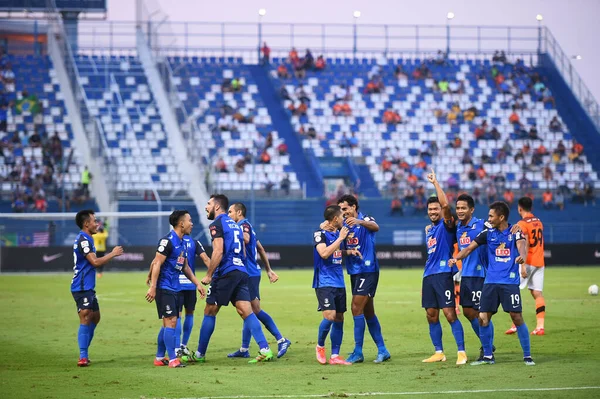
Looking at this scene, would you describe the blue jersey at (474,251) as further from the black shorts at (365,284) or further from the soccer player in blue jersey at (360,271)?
the black shorts at (365,284)

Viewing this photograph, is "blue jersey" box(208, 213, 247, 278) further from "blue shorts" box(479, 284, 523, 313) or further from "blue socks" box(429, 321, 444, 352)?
"blue shorts" box(479, 284, 523, 313)

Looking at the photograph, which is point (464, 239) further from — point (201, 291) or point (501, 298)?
point (201, 291)

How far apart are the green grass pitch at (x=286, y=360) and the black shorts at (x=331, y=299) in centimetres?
83

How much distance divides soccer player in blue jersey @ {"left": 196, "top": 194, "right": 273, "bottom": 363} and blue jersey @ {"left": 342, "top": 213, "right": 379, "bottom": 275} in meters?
1.49

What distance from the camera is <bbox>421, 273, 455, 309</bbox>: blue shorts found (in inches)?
519

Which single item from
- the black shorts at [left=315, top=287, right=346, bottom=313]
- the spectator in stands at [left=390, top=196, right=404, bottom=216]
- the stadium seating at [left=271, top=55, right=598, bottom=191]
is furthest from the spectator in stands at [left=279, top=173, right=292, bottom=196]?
the black shorts at [left=315, top=287, right=346, bottom=313]

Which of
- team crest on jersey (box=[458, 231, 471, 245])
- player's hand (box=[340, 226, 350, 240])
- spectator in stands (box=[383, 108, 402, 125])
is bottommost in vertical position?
team crest on jersey (box=[458, 231, 471, 245])

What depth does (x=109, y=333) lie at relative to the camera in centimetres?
1798

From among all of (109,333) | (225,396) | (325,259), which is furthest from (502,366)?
(109,333)

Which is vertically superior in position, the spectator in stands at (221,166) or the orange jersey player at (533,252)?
the spectator in stands at (221,166)

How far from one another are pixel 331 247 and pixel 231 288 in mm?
1590

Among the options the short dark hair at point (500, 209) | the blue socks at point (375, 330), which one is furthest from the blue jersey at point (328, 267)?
the short dark hair at point (500, 209)

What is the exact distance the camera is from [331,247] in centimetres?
1321

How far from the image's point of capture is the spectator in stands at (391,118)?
166 feet
